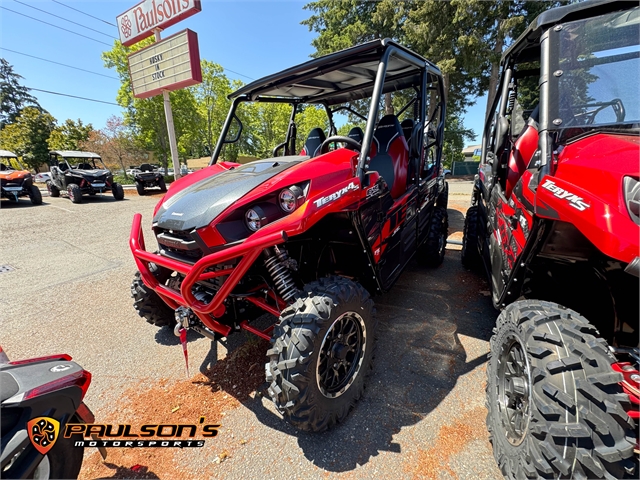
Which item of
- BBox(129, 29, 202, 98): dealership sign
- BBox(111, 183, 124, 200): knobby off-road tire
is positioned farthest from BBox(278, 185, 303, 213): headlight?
BBox(111, 183, 124, 200): knobby off-road tire

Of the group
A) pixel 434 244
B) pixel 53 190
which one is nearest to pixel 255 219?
pixel 434 244

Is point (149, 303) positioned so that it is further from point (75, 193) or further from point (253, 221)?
point (75, 193)

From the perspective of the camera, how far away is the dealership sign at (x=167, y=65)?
11500 mm

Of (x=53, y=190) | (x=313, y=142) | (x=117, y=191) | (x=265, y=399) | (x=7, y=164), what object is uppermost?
(x=7, y=164)

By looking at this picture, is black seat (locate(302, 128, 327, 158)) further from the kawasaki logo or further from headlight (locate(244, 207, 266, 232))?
headlight (locate(244, 207, 266, 232))

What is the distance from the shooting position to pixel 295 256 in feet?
8.08

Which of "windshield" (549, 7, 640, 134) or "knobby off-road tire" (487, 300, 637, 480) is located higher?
"windshield" (549, 7, 640, 134)

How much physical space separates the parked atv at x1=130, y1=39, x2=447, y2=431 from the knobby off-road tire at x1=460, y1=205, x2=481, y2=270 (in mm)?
1785

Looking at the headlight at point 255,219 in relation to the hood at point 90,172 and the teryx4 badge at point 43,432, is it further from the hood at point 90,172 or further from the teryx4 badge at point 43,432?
the hood at point 90,172

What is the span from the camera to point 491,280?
2.76m

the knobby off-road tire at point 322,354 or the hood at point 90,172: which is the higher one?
the hood at point 90,172

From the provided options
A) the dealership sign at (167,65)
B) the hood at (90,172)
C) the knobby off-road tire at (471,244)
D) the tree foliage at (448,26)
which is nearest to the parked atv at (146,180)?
the hood at (90,172)

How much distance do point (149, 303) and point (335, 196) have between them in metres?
2.01

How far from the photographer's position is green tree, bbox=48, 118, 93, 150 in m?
28.3
